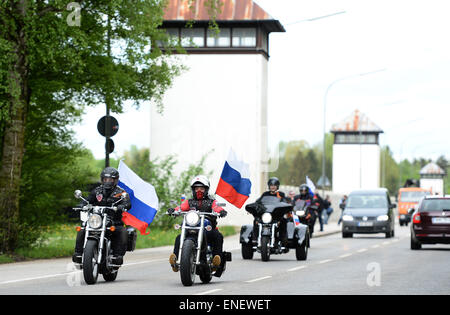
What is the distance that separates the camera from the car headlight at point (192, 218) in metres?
14.4

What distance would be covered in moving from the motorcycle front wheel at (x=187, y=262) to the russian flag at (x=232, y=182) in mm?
4470

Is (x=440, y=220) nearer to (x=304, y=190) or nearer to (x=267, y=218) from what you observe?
(x=304, y=190)

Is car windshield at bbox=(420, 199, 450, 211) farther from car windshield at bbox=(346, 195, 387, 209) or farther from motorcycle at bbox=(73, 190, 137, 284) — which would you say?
motorcycle at bbox=(73, 190, 137, 284)

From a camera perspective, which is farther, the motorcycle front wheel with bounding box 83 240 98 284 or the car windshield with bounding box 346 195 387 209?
the car windshield with bounding box 346 195 387 209

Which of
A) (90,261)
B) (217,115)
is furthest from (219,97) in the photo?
(90,261)

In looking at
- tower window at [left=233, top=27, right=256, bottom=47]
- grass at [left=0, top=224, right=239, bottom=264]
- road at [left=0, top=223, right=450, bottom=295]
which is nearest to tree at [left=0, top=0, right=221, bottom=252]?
grass at [left=0, top=224, right=239, bottom=264]

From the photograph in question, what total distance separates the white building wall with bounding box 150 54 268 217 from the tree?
984 inches

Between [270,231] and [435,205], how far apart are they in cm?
817

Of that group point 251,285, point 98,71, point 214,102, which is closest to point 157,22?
point 98,71

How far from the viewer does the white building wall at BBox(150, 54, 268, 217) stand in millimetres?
49938

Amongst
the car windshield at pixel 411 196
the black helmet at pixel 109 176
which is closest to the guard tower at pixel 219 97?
the car windshield at pixel 411 196

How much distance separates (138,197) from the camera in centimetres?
1705
